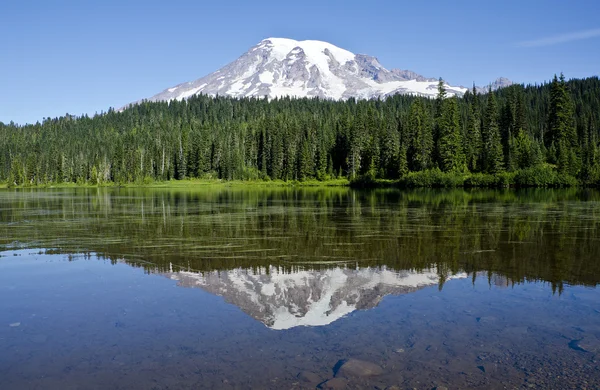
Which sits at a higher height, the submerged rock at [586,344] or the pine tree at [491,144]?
the pine tree at [491,144]

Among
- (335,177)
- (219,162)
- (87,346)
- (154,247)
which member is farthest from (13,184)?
(87,346)

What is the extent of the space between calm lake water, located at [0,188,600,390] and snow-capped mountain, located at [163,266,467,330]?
0.09 metres

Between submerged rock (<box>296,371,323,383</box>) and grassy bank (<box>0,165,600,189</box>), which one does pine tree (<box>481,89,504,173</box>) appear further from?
submerged rock (<box>296,371,323,383</box>)

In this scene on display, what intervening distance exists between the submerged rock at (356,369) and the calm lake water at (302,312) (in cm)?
6

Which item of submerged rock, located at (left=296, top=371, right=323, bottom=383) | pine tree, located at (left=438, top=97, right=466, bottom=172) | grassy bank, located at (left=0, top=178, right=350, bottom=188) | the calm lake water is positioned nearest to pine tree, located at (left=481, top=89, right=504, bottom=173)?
pine tree, located at (left=438, top=97, right=466, bottom=172)

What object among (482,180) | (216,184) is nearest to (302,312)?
(482,180)

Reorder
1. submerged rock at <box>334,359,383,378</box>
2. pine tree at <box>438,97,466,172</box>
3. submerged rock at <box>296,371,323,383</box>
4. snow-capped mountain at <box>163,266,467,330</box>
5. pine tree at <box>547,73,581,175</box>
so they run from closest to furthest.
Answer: submerged rock at <box>296,371,323,383</box> → submerged rock at <box>334,359,383,378</box> → snow-capped mountain at <box>163,266,467,330</box> → pine tree at <box>438,97,466,172</box> → pine tree at <box>547,73,581,175</box>

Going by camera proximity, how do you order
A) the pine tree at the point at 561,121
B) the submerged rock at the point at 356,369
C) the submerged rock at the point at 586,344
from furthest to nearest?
the pine tree at the point at 561,121 < the submerged rock at the point at 586,344 < the submerged rock at the point at 356,369

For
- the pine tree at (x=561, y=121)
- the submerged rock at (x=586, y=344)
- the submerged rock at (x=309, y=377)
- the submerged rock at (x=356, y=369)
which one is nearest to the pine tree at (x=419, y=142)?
the pine tree at (x=561, y=121)

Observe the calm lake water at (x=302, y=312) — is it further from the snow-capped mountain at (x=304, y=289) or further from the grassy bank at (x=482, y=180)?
the grassy bank at (x=482, y=180)

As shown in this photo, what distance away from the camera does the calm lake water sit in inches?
414

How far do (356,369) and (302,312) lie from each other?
454 cm

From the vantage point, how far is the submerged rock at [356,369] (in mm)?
10344

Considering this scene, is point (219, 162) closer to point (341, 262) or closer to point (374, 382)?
point (341, 262)
